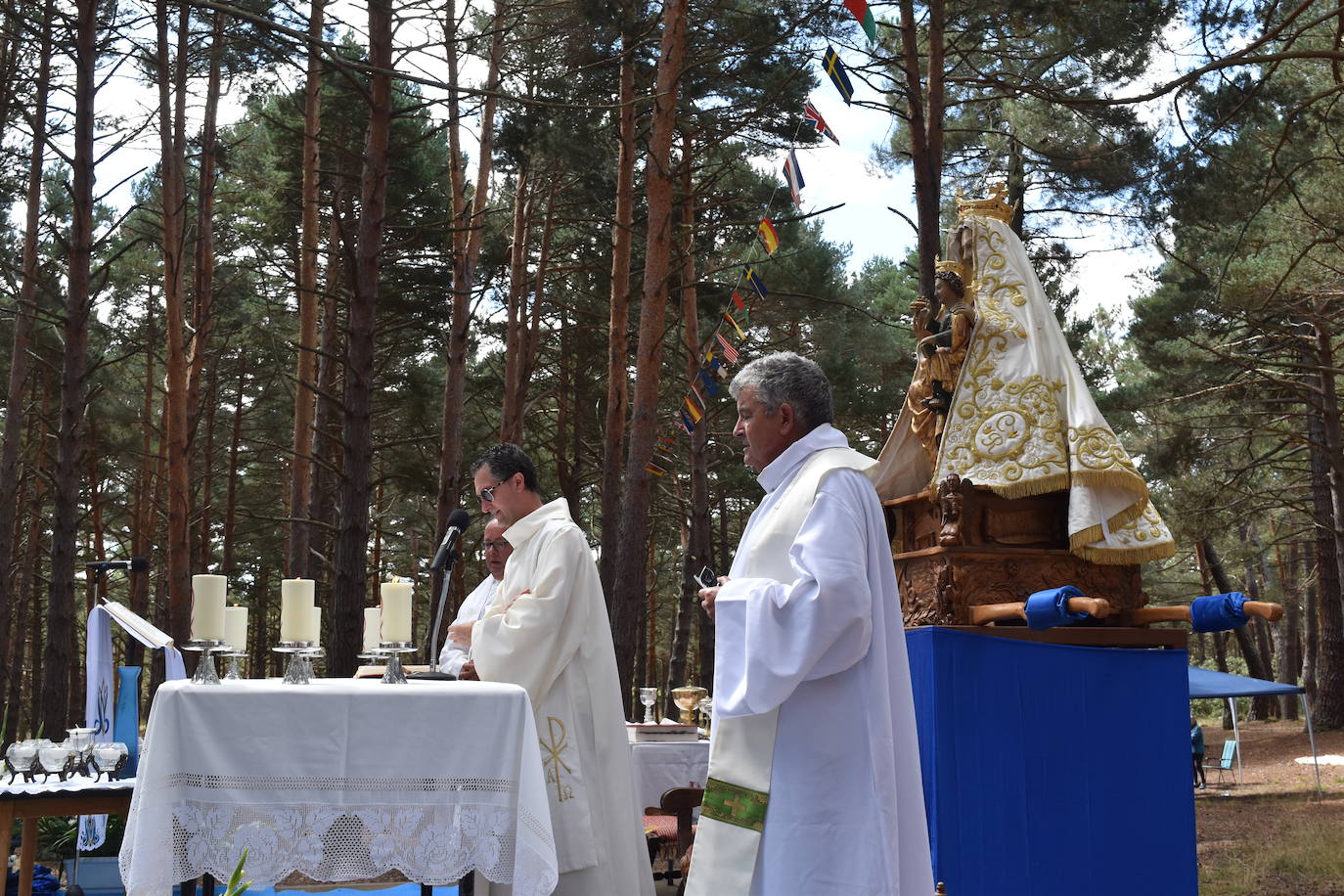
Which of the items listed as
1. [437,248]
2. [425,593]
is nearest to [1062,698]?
[437,248]

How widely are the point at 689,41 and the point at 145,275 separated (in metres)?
16.7

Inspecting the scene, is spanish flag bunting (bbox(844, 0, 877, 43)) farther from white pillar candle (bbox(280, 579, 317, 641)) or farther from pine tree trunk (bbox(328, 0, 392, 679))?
white pillar candle (bbox(280, 579, 317, 641))

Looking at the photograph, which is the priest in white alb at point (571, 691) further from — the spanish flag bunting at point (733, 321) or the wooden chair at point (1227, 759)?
the wooden chair at point (1227, 759)

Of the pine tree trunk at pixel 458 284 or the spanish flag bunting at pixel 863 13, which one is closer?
the spanish flag bunting at pixel 863 13

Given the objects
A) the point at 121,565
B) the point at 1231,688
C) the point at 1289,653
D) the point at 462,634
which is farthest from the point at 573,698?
the point at 1289,653

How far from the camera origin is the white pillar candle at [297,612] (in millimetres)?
3973

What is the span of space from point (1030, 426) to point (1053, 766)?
1.50 meters

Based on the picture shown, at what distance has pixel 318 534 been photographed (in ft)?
65.4

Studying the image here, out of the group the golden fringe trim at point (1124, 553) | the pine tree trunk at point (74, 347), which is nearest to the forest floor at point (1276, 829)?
the golden fringe trim at point (1124, 553)

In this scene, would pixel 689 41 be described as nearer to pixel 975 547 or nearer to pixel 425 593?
pixel 975 547

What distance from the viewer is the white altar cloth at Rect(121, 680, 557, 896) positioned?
145 inches

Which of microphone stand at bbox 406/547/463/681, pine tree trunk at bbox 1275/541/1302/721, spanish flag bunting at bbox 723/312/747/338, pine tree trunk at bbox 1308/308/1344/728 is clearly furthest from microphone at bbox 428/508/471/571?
pine tree trunk at bbox 1275/541/1302/721

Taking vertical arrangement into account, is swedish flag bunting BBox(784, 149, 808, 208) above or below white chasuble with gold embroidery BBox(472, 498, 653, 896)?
above

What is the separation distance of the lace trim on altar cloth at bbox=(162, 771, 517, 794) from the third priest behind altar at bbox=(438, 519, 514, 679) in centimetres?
93
